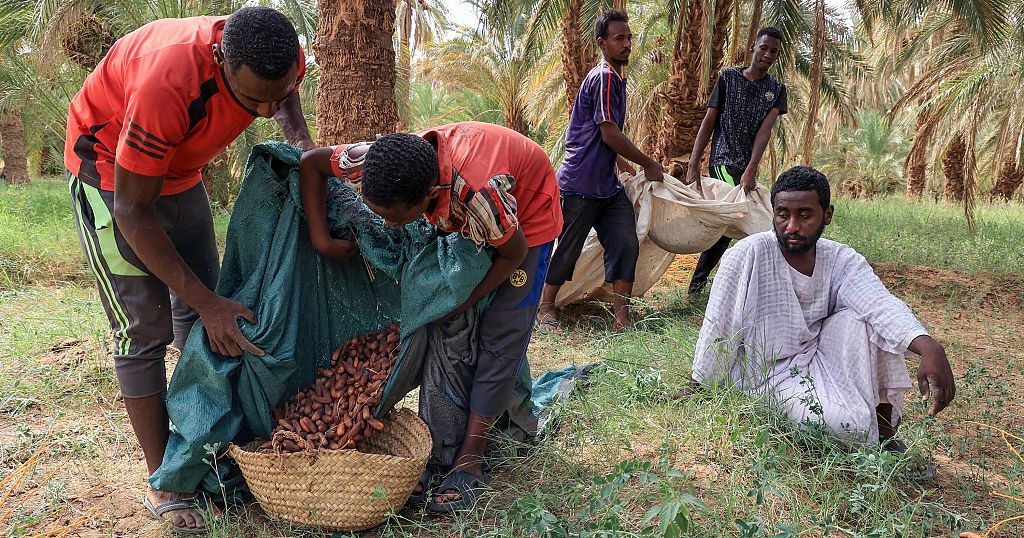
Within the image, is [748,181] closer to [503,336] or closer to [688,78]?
[503,336]

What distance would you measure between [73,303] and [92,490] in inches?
116

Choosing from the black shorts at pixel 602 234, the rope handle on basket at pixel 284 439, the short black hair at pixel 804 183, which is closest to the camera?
the rope handle on basket at pixel 284 439

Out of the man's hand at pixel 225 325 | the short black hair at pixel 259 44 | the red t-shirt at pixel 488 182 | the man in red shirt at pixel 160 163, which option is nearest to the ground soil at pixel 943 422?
the man in red shirt at pixel 160 163

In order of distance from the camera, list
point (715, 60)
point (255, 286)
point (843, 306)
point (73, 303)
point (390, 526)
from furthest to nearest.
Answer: point (715, 60) → point (73, 303) → point (843, 306) → point (255, 286) → point (390, 526)

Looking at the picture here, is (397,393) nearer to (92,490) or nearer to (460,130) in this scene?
(460,130)

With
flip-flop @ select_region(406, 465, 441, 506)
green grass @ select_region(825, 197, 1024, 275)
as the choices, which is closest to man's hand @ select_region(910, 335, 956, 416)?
flip-flop @ select_region(406, 465, 441, 506)

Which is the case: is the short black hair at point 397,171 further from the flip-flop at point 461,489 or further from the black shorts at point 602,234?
the black shorts at point 602,234

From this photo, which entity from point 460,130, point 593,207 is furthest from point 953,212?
point 460,130

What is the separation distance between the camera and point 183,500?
2.51 meters

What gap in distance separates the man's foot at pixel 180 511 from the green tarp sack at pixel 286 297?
5cm

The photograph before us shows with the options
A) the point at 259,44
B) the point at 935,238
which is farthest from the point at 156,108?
the point at 935,238

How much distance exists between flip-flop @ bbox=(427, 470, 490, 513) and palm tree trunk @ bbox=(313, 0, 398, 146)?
10.0ft

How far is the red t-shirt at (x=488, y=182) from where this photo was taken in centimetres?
233

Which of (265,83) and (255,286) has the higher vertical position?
(265,83)
